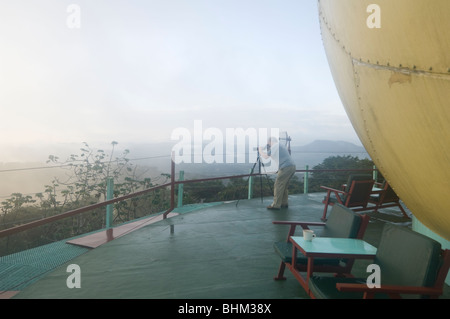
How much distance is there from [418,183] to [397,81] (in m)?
0.53

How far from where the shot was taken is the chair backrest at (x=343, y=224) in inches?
115

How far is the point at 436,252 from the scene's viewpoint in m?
1.91

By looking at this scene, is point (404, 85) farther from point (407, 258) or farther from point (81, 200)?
point (81, 200)

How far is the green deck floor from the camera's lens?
2.94m

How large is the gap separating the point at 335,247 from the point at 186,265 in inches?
70.1

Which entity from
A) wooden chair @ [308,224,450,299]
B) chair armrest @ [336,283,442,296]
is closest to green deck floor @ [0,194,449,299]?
wooden chair @ [308,224,450,299]

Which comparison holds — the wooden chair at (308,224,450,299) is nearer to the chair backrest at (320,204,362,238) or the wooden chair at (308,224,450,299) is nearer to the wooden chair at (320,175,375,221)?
the chair backrest at (320,204,362,238)

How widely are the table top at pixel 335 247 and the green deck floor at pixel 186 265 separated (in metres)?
0.53

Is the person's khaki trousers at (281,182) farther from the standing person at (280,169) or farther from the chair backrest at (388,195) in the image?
the chair backrest at (388,195)

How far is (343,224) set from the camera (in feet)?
10.1

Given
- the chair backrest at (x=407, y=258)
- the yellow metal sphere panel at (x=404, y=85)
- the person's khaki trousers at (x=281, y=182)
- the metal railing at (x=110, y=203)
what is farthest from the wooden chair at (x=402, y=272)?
the person's khaki trousers at (x=281, y=182)

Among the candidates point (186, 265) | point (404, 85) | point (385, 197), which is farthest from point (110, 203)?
point (385, 197)
